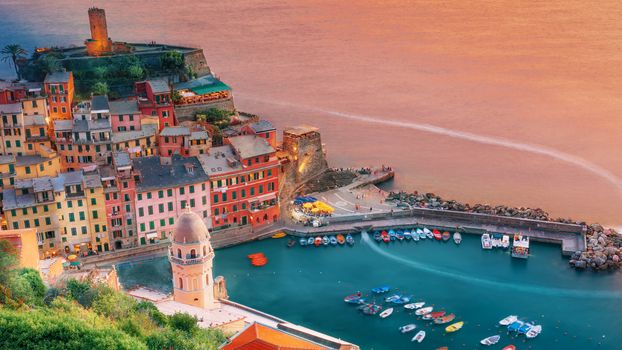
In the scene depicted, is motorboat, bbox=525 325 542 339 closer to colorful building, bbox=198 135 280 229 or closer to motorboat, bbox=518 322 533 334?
motorboat, bbox=518 322 533 334

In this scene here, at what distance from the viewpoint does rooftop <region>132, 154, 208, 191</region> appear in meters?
59.1

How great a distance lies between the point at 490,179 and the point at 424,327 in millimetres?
29432

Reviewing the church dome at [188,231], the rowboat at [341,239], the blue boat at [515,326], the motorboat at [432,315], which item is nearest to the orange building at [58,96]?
the rowboat at [341,239]

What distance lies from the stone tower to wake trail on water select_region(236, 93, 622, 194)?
67.6 feet

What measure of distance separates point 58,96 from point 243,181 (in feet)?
69.4

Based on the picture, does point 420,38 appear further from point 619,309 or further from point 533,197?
point 619,309

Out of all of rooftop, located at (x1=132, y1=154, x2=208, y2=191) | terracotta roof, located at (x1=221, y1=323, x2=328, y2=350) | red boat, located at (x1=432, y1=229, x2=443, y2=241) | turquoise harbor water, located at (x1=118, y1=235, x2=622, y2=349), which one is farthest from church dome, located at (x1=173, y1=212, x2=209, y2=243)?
red boat, located at (x1=432, y1=229, x2=443, y2=241)

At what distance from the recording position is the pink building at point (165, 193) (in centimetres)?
5888

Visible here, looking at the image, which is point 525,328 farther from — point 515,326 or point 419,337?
point 419,337

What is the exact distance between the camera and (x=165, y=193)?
59.2 m

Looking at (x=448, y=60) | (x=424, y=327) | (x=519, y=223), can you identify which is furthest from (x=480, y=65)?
(x=424, y=327)

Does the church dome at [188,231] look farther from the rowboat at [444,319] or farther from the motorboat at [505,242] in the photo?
the motorboat at [505,242]

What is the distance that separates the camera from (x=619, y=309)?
53.7 metres

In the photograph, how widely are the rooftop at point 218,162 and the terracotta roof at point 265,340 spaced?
23.8 m
